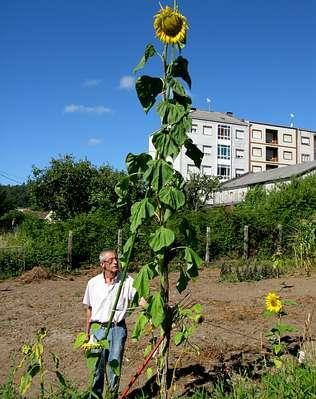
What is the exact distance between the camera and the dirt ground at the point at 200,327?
5.51 m

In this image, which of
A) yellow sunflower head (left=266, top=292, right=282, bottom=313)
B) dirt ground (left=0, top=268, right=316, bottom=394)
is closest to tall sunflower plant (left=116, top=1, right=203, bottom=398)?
yellow sunflower head (left=266, top=292, right=282, bottom=313)

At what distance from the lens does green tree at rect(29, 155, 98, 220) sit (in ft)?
105

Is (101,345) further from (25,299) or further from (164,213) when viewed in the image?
(25,299)

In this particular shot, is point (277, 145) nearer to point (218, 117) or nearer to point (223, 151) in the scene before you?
point (223, 151)

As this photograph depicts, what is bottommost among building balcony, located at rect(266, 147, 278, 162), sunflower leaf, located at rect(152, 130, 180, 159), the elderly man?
the elderly man

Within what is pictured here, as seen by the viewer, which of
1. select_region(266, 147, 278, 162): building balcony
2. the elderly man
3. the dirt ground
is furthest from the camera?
select_region(266, 147, 278, 162): building balcony

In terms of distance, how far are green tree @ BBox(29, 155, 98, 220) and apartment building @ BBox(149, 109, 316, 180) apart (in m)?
25.2

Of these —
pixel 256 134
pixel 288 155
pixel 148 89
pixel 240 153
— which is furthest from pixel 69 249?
pixel 288 155

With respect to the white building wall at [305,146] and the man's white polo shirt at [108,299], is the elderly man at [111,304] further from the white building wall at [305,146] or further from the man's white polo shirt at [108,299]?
the white building wall at [305,146]

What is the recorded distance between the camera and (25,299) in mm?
10992

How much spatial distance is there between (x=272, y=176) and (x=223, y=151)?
765 inches

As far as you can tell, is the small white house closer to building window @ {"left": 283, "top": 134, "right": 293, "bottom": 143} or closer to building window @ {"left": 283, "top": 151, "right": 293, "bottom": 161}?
building window @ {"left": 283, "top": 151, "right": 293, "bottom": 161}

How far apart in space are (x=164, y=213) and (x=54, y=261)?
12.9m

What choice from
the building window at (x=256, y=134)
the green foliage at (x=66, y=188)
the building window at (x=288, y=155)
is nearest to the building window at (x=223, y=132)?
the building window at (x=256, y=134)
